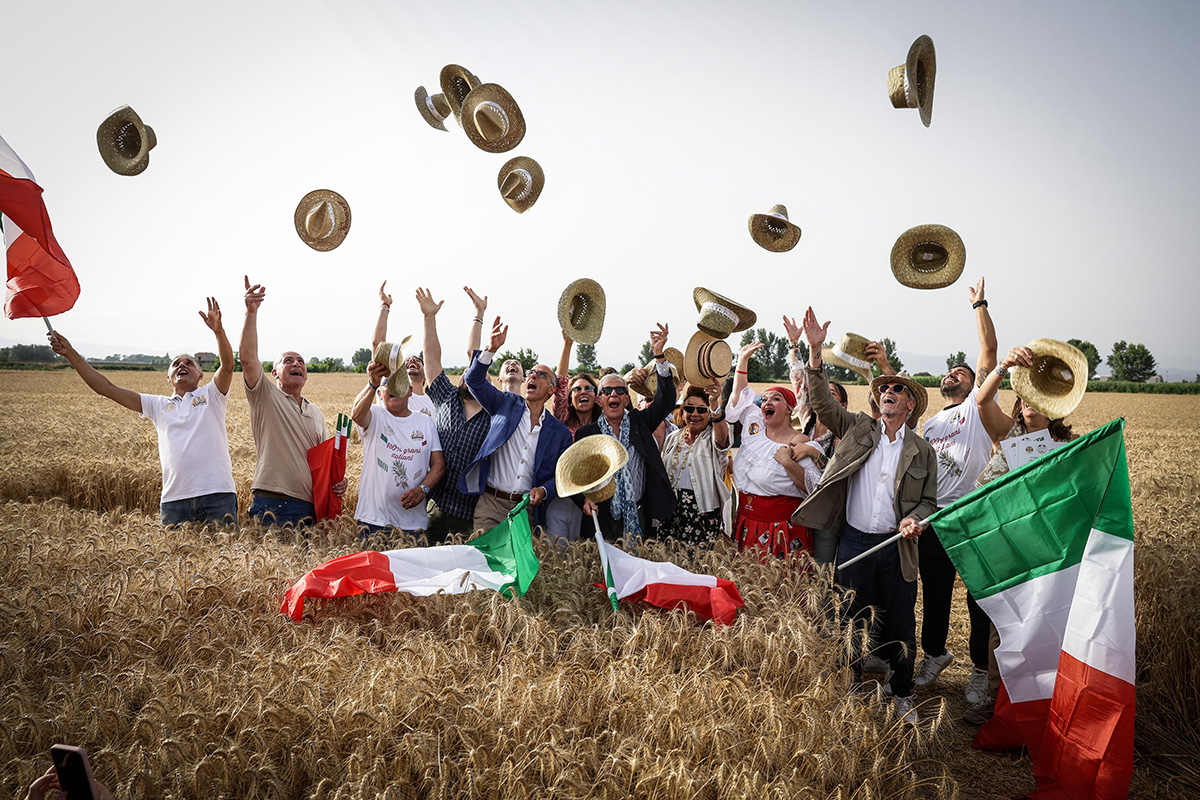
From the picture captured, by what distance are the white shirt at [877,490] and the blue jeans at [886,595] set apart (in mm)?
93

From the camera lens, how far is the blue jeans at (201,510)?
257 inches

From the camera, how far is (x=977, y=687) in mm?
5617

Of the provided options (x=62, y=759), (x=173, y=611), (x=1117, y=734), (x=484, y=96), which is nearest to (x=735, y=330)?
(x=484, y=96)

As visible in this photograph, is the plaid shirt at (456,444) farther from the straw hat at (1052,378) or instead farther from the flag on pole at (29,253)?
the straw hat at (1052,378)

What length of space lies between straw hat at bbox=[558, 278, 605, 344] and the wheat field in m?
2.35

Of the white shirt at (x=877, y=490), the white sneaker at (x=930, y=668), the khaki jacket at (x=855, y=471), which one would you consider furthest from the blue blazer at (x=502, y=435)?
the white sneaker at (x=930, y=668)

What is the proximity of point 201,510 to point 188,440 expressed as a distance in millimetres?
669

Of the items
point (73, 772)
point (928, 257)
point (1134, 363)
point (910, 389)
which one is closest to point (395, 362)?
point (910, 389)

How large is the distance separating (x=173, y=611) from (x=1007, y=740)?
18.2 ft

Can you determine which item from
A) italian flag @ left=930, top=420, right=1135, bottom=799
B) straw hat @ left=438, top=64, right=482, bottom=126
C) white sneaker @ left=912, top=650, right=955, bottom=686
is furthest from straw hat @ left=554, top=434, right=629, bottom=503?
straw hat @ left=438, top=64, right=482, bottom=126

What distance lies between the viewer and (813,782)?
125 inches

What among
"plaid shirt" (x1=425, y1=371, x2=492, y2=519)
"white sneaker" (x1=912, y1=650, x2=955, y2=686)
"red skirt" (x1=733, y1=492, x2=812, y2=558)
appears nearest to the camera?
"white sneaker" (x1=912, y1=650, x2=955, y2=686)

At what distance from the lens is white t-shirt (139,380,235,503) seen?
6.46 metres

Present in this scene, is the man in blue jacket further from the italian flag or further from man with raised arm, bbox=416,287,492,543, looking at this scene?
the italian flag
